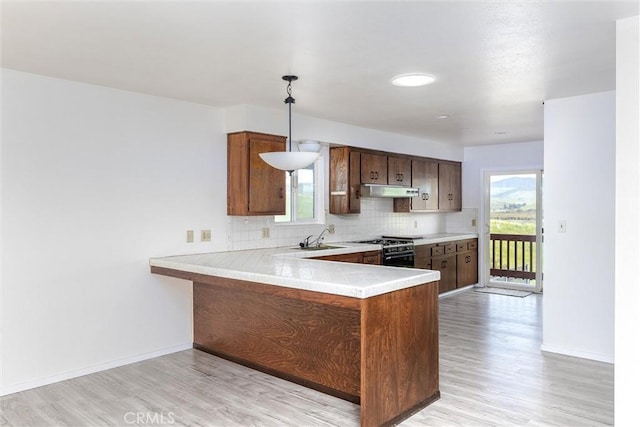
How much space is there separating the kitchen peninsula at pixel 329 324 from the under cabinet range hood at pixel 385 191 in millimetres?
1837

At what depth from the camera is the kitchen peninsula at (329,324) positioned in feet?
8.86

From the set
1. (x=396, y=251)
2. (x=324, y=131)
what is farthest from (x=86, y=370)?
(x=396, y=251)

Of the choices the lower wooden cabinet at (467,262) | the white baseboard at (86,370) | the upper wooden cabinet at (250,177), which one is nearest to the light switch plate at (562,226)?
the upper wooden cabinet at (250,177)

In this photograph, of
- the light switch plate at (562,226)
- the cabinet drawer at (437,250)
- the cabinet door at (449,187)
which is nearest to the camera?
the light switch plate at (562,226)

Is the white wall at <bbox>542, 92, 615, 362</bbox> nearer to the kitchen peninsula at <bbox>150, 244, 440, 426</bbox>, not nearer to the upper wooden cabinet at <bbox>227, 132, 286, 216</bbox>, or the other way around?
the kitchen peninsula at <bbox>150, 244, 440, 426</bbox>

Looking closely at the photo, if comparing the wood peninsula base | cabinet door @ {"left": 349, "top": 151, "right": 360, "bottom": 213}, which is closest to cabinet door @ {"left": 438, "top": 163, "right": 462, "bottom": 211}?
cabinet door @ {"left": 349, "top": 151, "right": 360, "bottom": 213}

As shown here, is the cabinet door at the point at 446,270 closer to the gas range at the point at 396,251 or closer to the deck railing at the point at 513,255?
the gas range at the point at 396,251

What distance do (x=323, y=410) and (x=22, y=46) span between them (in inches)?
118

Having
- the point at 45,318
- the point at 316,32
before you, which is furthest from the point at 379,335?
the point at 45,318

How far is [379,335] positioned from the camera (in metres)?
2.71

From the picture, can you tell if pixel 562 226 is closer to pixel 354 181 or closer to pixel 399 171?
pixel 354 181

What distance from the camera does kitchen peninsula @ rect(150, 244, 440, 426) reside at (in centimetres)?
270

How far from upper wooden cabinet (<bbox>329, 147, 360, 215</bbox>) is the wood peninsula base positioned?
6.64 ft

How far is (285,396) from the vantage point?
3293 mm
